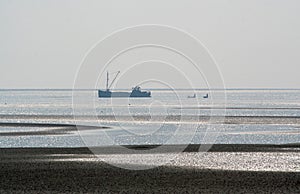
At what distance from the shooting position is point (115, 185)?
119ft

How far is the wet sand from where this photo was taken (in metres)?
35.3

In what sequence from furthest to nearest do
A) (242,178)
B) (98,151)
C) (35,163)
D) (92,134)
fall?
(92,134) < (98,151) < (35,163) < (242,178)

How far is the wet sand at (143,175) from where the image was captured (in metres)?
35.3

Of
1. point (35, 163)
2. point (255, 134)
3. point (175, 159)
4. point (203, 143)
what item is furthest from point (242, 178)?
point (255, 134)

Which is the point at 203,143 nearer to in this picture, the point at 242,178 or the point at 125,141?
the point at 125,141

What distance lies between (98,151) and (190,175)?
1789cm

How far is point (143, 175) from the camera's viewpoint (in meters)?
40.5

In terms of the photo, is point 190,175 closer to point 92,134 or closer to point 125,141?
point 125,141

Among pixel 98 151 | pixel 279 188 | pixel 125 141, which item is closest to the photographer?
pixel 279 188

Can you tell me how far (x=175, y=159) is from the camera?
5006 cm

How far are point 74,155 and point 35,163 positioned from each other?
20.9 ft

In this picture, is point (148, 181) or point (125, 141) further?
point (125, 141)

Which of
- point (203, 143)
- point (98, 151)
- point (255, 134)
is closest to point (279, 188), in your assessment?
point (98, 151)

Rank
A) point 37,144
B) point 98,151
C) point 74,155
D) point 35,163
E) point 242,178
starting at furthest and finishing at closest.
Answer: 1. point 37,144
2. point 98,151
3. point 74,155
4. point 35,163
5. point 242,178
